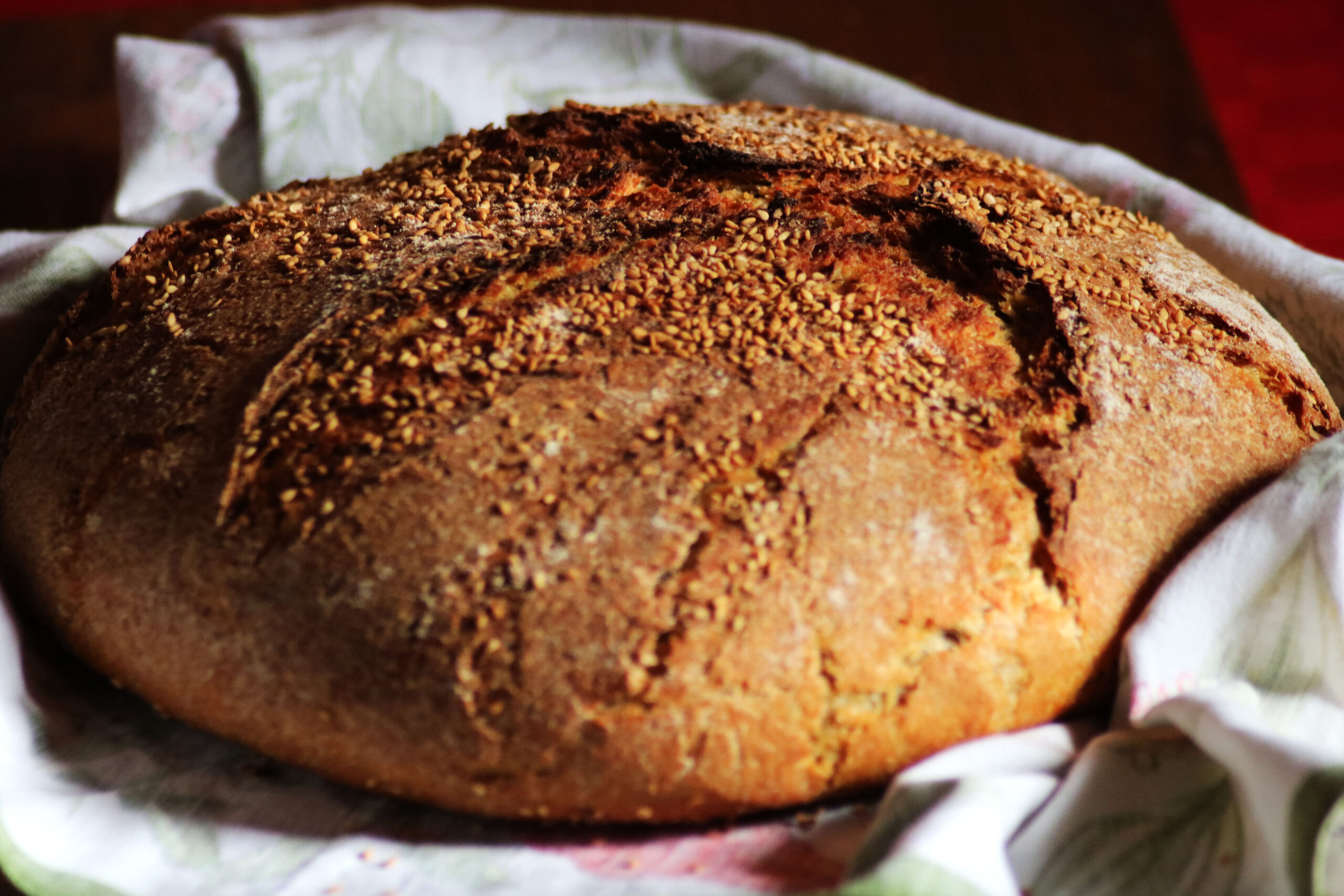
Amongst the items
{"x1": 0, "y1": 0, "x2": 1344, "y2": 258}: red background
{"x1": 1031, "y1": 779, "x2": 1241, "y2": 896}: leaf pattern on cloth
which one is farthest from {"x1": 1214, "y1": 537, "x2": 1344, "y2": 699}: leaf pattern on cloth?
{"x1": 0, "y1": 0, "x2": 1344, "y2": 258}: red background

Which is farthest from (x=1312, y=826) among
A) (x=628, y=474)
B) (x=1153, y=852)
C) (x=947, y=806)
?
(x=628, y=474)

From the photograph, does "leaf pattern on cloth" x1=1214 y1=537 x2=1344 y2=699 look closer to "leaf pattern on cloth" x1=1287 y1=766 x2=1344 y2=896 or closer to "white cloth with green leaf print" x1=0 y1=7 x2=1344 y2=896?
"white cloth with green leaf print" x1=0 y1=7 x2=1344 y2=896

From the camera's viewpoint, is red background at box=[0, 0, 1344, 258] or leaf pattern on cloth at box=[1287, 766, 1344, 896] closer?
leaf pattern on cloth at box=[1287, 766, 1344, 896]

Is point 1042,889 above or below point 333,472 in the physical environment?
below

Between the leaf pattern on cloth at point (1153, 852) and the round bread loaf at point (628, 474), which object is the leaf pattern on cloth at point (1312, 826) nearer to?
the leaf pattern on cloth at point (1153, 852)

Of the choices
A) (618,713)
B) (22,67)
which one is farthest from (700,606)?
(22,67)

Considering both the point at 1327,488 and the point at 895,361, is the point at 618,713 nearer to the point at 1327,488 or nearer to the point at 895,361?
the point at 895,361

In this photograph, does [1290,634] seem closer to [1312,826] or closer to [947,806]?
[1312,826]
